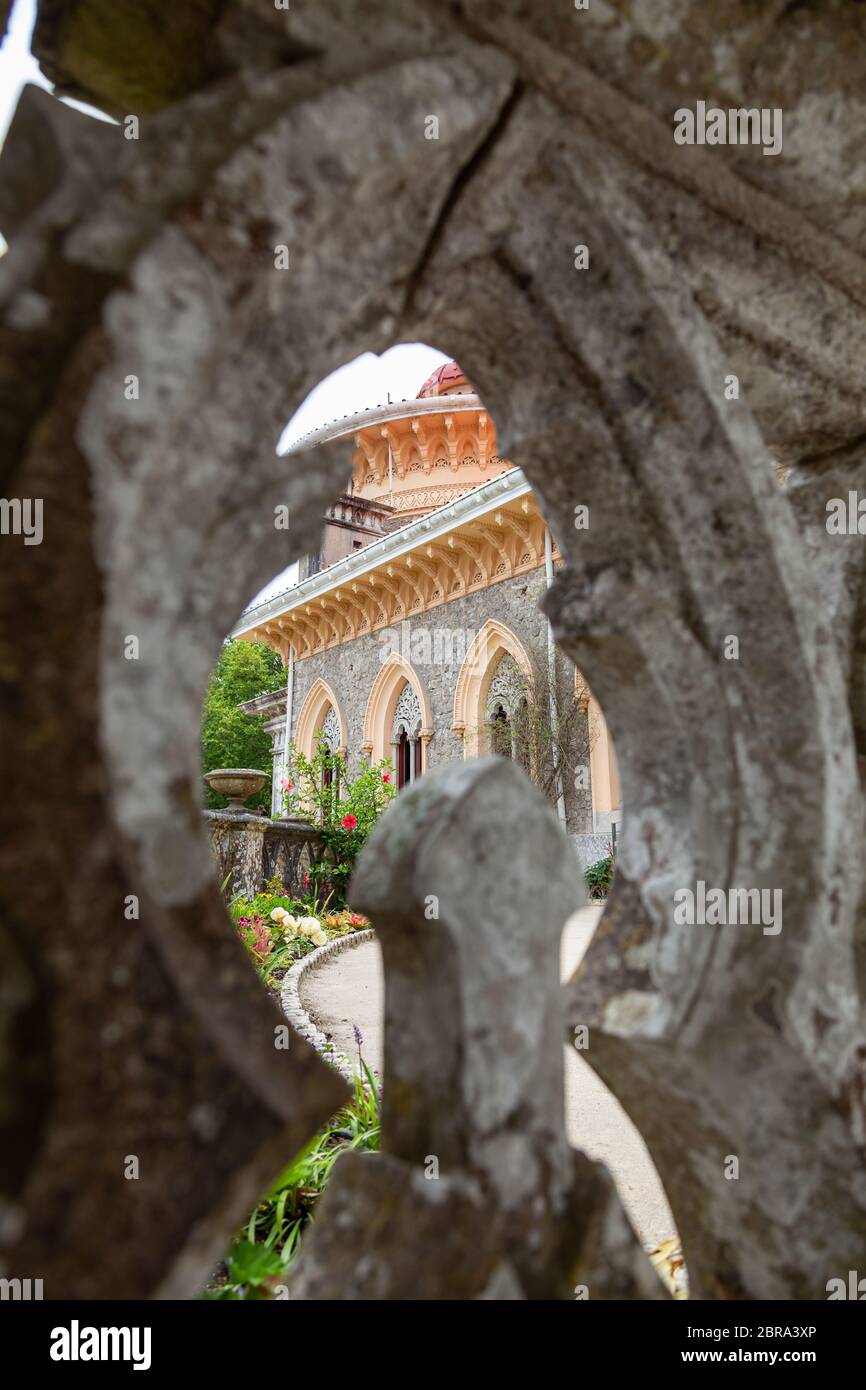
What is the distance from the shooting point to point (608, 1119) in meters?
3.11

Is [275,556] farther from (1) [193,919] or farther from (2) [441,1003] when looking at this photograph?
(2) [441,1003]

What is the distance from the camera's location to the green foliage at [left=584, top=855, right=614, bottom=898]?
10.9 metres

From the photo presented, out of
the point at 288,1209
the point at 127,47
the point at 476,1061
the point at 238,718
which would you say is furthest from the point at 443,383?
the point at 476,1061

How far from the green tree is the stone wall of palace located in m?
6.88

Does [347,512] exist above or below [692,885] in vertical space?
above

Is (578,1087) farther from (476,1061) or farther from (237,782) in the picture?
(237,782)

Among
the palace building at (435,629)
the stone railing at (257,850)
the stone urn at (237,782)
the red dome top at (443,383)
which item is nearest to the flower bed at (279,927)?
the stone railing at (257,850)

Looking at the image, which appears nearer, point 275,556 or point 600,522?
point 275,556

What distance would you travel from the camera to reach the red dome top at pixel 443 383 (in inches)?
806

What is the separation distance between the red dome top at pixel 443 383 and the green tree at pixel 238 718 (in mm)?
7641

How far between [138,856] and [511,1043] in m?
0.41

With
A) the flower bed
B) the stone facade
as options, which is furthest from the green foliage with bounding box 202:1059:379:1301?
the stone facade

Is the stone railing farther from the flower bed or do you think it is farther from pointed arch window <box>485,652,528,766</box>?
pointed arch window <box>485,652,528,766</box>

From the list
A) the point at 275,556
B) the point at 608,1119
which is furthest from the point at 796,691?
the point at 608,1119
